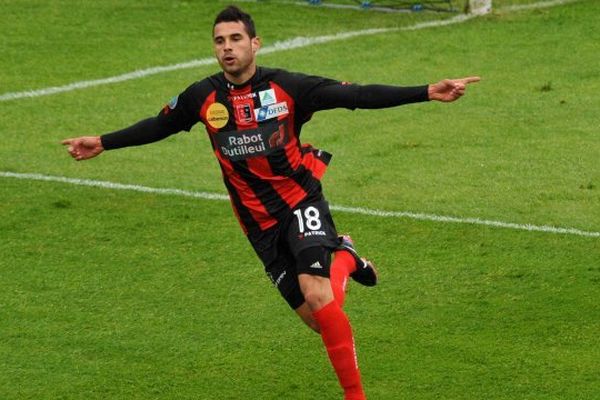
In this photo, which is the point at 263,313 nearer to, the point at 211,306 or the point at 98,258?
the point at 211,306

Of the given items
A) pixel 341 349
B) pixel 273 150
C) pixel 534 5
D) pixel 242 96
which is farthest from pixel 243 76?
pixel 534 5

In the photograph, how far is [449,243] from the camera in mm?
11070

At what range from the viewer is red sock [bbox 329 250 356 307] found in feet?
28.2

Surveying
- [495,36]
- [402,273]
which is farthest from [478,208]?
[495,36]

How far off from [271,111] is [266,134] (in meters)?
0.13

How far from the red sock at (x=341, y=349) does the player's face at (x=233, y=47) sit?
4.47 feet

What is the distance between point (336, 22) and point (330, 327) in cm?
1075

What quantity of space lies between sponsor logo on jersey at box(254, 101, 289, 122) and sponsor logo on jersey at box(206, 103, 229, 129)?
0.17m

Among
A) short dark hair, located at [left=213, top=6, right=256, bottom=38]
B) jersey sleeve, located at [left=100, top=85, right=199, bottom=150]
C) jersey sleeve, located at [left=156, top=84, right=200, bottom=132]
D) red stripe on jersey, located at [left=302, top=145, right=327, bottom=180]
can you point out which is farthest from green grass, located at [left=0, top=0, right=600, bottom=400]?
short dark hair, located at [left=213, top=6, right=256, bottom=38]

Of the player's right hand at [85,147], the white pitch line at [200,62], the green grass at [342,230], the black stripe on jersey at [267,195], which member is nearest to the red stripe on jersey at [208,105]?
the black stripe on jersey at [267,195]

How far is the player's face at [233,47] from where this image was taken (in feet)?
27.4

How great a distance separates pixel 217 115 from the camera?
27.9 feet

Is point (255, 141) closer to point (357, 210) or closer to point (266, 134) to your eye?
point (266, 134)

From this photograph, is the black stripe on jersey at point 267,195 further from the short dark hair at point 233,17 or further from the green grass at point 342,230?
the green grass at point 342,230
